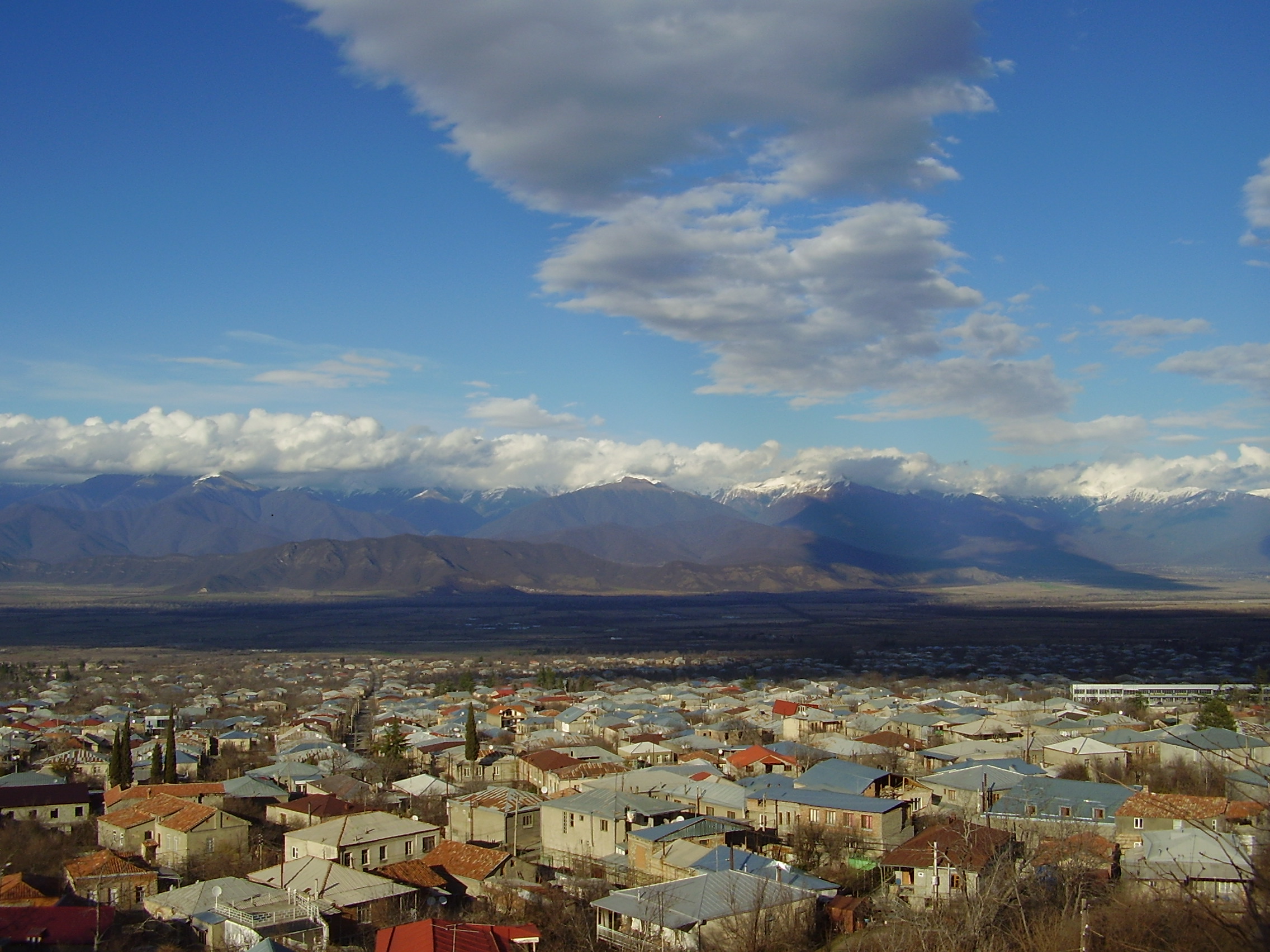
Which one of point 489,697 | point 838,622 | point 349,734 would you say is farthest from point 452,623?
point 349,734

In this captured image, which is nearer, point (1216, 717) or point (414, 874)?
point (414, 874)

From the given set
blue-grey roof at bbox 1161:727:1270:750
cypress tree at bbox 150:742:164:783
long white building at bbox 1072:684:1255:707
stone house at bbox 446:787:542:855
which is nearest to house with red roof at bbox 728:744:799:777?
stone house at bbox 446:787:542:855

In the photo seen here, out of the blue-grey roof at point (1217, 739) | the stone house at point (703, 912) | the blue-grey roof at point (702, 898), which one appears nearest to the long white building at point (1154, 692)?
the blue-grey roof at point (1217, 739)

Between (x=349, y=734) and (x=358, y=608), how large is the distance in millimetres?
127407

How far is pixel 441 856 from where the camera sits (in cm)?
2391

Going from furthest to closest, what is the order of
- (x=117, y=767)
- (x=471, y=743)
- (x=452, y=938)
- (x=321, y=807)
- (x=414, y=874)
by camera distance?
(x=471, y=743) < (x=117, y=767) < (x=321, y=807) < (x=414, y=874) < (x=452, y=938)

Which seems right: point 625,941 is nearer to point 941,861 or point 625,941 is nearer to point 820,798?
point 941,861

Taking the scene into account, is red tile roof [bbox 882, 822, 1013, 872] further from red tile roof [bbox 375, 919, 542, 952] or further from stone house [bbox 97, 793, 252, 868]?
stone house [bbox 97, 793, 252, 868]

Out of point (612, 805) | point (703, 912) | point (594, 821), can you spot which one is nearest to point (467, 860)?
point (594, 821)

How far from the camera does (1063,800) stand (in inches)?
986

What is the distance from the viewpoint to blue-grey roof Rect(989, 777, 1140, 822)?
24406mm

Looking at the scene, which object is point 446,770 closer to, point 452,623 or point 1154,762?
point 1154,762

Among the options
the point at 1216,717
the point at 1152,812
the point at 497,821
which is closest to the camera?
the point at 1152,812

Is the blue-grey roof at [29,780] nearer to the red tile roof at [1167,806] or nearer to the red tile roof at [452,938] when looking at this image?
the red tile roof at [452,938]
